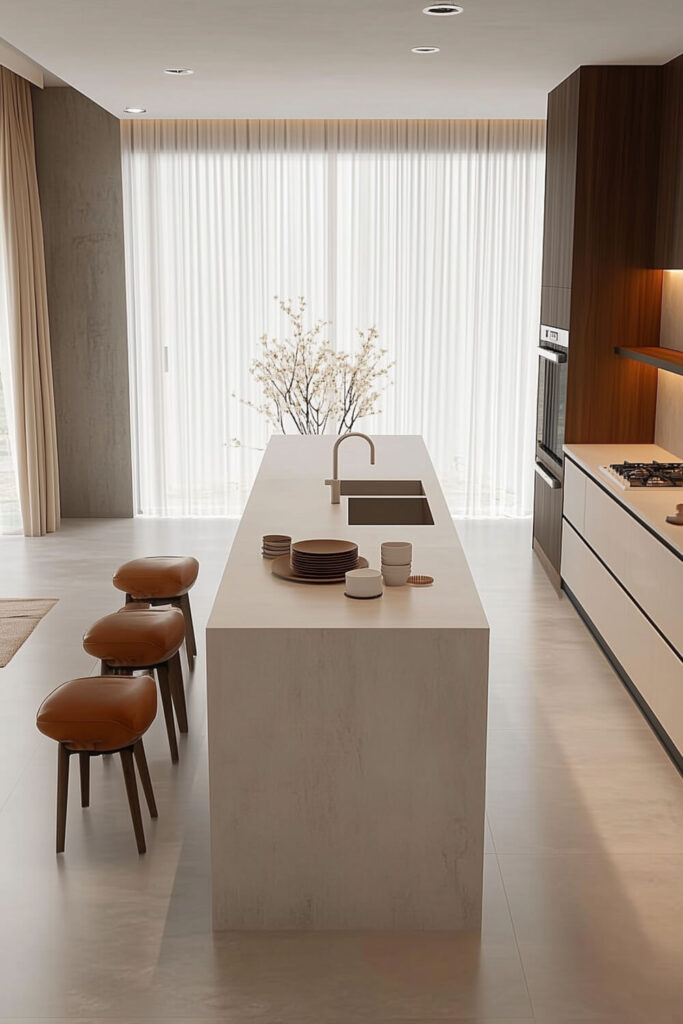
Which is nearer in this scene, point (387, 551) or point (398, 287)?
point (387, 551)

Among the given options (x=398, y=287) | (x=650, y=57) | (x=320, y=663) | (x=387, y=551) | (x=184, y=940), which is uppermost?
(x=650, y=57)

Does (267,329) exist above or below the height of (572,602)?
above

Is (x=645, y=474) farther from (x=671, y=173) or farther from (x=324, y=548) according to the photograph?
(x=324, y=548)

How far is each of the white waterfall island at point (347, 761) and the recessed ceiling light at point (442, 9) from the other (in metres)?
2.32

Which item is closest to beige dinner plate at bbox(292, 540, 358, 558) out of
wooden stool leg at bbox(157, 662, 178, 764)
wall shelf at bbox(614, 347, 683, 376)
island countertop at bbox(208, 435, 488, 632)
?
island countertop at bbox(208, 435, 488, 632)

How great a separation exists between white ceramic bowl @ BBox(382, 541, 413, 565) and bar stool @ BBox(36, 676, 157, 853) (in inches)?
33.6

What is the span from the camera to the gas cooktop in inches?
188

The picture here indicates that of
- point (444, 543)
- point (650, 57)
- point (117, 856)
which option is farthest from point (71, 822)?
point (650, 57)

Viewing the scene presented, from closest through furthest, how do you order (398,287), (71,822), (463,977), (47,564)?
(463,977)
(71,822)
(47,564)
(398,287)

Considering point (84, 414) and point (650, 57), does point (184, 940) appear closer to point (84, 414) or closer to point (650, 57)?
point (650, 57)

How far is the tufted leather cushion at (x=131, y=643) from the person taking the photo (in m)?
3.73

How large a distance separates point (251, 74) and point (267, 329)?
2.39 meters

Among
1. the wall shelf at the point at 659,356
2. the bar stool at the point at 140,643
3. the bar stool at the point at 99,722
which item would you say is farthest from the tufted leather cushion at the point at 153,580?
the wall shelf at the point at 659,356

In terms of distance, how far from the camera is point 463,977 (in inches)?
→ 107
